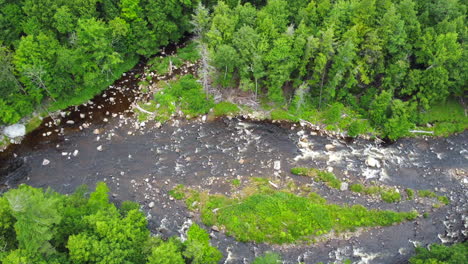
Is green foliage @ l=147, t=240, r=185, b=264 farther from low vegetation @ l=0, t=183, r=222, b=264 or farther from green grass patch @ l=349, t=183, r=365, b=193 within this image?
green grass patch @ l=349, t=183, r=365, b=193

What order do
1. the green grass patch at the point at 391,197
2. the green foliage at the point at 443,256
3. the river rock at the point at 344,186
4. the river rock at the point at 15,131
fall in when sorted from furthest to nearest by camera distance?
the river rock at the point at 15,131, the river rock at the point at 344,186, the green grass patch at the point at 391,197, the green foliage at the point at 443,256

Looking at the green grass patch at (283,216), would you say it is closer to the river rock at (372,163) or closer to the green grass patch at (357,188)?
the green grass patch at (357,188)

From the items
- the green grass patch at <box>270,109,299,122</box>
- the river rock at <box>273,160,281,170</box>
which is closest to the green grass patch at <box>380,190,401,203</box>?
the river rock at <box>273,160,281,170</box>

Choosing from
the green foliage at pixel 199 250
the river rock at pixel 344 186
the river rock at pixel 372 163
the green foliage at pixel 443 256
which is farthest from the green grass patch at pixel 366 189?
the green foliage at pixel 199 250

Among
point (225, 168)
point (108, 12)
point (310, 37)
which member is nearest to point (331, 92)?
point (310, 37)

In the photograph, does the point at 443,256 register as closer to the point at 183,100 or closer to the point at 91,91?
the point at 183,100
